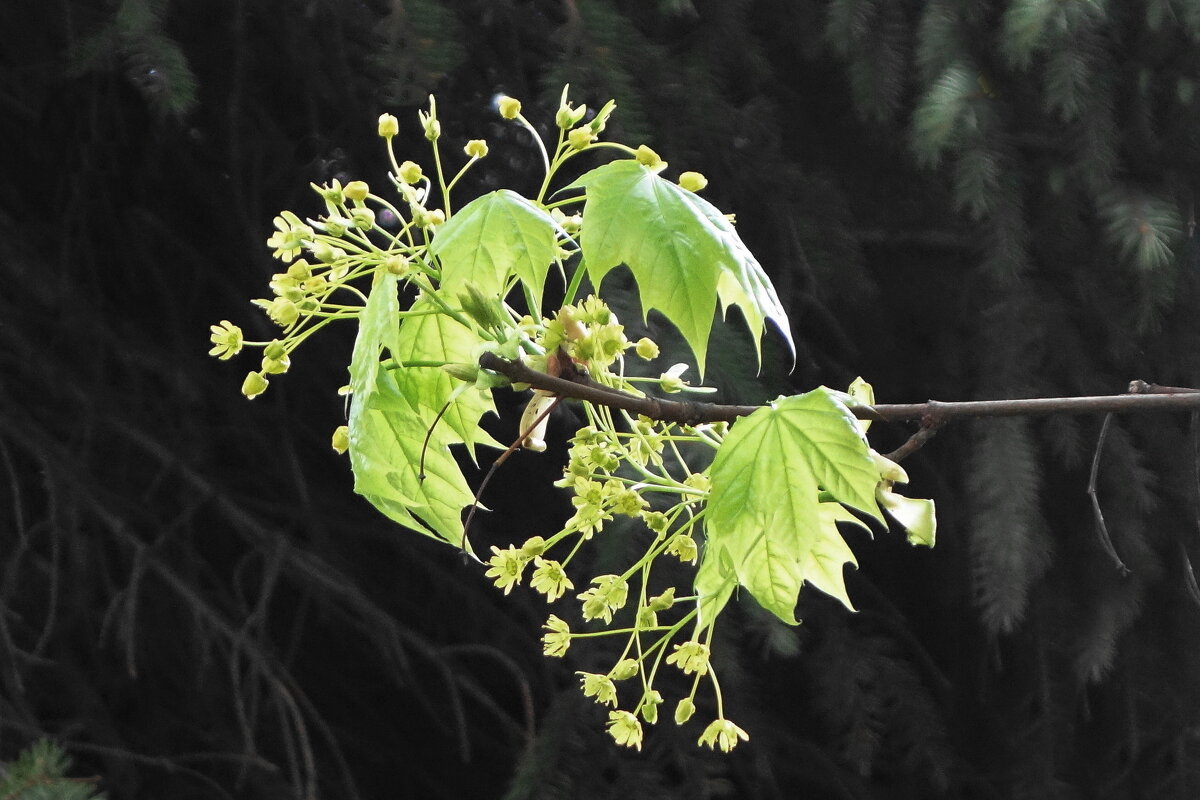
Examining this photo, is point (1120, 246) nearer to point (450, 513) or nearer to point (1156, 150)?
point (1156, 150)

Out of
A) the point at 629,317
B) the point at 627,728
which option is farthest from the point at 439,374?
the point at 629,317

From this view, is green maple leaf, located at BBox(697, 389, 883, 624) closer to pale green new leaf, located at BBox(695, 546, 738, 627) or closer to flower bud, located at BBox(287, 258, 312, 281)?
pale green new leaf, located at BBox(695, 546, 738, 627)

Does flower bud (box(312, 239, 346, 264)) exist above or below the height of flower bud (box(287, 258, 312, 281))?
above

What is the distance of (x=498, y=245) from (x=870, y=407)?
4.9 inches

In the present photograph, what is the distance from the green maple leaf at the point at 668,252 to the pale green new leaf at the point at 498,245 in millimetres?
23

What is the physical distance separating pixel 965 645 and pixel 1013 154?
0.57m

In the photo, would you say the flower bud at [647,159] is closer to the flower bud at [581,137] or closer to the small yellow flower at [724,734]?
the flower bud at [581,137]

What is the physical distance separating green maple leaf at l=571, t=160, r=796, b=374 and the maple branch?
0.11 feet

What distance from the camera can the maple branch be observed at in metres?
0.28

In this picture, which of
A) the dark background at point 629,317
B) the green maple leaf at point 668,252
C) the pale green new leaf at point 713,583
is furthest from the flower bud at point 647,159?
the dark background at point 629,317

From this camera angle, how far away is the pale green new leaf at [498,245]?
346 millimetres

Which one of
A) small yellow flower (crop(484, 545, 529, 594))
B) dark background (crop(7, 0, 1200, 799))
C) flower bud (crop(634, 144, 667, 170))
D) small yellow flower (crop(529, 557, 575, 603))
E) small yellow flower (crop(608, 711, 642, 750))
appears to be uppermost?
flower bud (crop(634, 144, 667, 170))

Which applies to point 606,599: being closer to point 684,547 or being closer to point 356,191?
point 684,547

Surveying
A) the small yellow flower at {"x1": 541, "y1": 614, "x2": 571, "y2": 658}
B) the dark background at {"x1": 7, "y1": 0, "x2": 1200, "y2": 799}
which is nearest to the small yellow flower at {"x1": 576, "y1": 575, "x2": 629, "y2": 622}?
the small yellow flower at {"x1": 541, "y1": 614, "x2": 571, "y2": 658}
